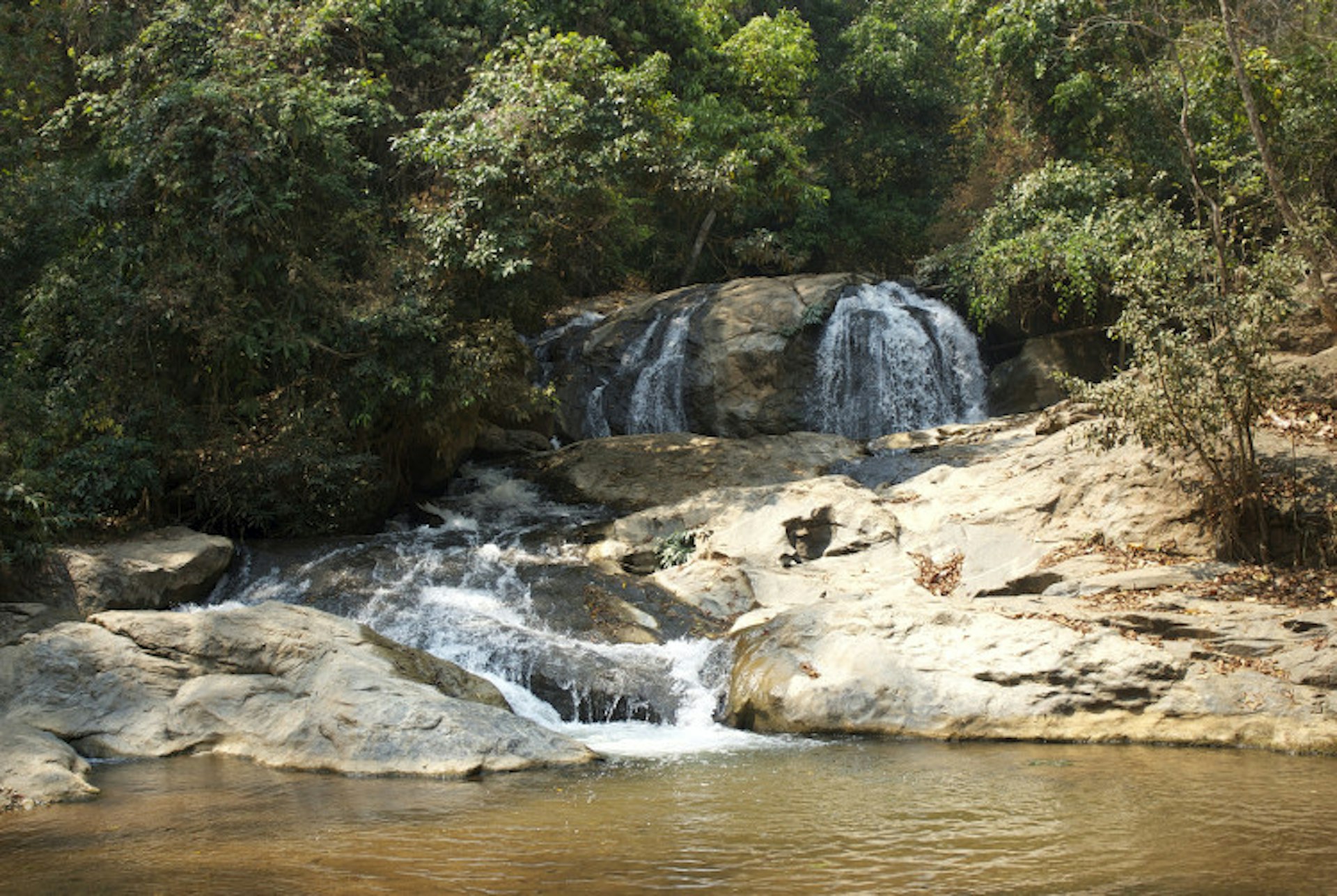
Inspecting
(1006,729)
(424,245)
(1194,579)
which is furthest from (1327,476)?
(424,245)

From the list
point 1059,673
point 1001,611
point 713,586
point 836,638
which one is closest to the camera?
point 1059,673

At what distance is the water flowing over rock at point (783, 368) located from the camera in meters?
19.2

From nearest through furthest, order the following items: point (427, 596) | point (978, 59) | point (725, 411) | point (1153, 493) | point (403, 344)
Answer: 1. point (1153, 493)
2. point (427, 596)
3. point (403, 344)
4. point (725, 411)
5. point (978, 59)

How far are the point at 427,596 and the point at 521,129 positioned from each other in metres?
6.93

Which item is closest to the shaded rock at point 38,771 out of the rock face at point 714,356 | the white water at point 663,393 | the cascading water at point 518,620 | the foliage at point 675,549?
the cascading water at point 518,620

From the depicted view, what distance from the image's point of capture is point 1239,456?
1019cm

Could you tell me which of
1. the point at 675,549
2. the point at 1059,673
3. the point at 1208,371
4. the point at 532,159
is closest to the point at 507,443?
the point at 532,159

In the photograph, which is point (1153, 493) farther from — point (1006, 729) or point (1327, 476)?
point (1006, 729)

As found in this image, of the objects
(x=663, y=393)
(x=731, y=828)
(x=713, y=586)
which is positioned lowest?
(x=731, y=828)

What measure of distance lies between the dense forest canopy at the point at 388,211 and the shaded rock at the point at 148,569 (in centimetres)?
57

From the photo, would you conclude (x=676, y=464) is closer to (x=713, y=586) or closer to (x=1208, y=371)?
(x=713, y=586)

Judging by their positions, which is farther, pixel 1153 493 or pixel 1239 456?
pixel 1153 493

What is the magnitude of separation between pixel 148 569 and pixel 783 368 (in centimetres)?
1098

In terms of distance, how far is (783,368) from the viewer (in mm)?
19281
